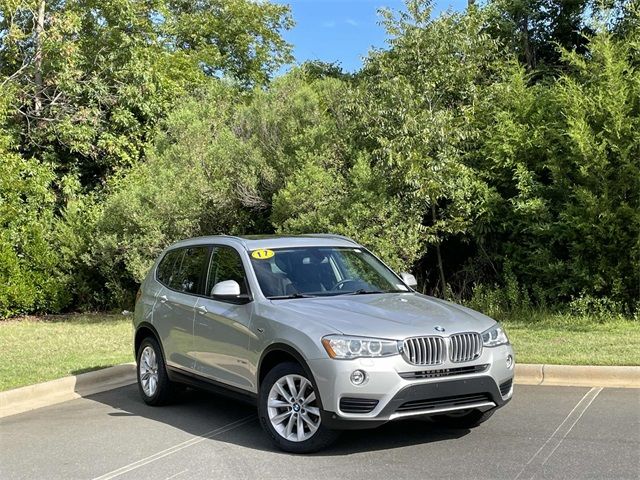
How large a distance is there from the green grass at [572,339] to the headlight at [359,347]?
3771 mm

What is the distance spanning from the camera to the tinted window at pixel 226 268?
6810 mm

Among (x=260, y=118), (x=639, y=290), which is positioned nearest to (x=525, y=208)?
(x=639, y=290)

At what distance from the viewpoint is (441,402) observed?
550 cm

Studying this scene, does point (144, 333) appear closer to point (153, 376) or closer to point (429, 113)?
point (153, 376)

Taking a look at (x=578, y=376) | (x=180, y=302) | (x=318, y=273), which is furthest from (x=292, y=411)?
(x=578, y=376)

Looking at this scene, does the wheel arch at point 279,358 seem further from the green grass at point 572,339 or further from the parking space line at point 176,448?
the green grass at point 572,339

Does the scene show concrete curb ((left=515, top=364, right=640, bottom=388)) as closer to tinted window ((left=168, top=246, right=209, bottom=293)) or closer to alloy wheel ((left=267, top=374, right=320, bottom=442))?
alloy wheel ((left=267, top=374, right=320, bottom=442))

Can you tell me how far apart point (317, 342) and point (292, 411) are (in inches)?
26.7

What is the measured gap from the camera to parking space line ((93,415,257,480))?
18.1ft

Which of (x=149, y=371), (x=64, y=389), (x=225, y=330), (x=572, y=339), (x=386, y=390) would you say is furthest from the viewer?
(x=572, y=339)

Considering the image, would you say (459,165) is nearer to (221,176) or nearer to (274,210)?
(274,210)

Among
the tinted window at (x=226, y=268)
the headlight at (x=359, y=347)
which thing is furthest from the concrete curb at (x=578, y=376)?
the tinted window at (x=226, y=268)

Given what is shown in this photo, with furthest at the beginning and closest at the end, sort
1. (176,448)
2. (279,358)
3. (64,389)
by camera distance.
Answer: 1. (64,389)
2. (176,448)
3. (279,358)

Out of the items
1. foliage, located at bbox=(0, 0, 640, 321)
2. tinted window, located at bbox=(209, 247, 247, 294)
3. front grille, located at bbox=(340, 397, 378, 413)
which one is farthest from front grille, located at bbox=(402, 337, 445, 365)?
foliage, located at bbox=(0, 0, 640, 321)
